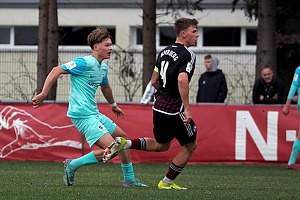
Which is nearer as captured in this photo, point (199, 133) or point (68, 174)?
point (68, 174)

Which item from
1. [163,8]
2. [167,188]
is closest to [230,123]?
[167,188]

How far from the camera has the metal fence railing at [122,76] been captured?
22531 millimetres

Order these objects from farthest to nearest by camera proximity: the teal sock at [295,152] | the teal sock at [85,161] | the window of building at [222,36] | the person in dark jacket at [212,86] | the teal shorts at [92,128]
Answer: the window of building at [222,36] → the person in dark jacket at [212,86] → the teal sock at [295,152] → the teal sock at [85,161] → the teal shorts at [92,128]

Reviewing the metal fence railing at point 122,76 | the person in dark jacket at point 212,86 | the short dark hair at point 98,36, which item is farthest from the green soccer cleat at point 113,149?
the metal fence railing at point 122,76

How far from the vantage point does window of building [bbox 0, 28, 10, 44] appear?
31.4 metres

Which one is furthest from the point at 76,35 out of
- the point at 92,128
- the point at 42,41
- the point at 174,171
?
the point at 174,171

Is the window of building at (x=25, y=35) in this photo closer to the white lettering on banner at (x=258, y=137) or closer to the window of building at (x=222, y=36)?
the window of building at (x=222, y=36)

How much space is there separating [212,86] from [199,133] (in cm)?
120

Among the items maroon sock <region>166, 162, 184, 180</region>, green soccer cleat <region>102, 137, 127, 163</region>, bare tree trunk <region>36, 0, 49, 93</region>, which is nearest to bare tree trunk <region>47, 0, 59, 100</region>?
bare tree trunk <region>36, 0, 49, 93</region>

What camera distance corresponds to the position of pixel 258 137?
16828mm

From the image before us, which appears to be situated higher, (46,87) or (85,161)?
(46,87)

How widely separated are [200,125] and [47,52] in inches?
200

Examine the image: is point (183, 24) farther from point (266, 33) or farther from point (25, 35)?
point (25, 35)

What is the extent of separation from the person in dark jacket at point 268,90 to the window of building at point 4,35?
608 inches
